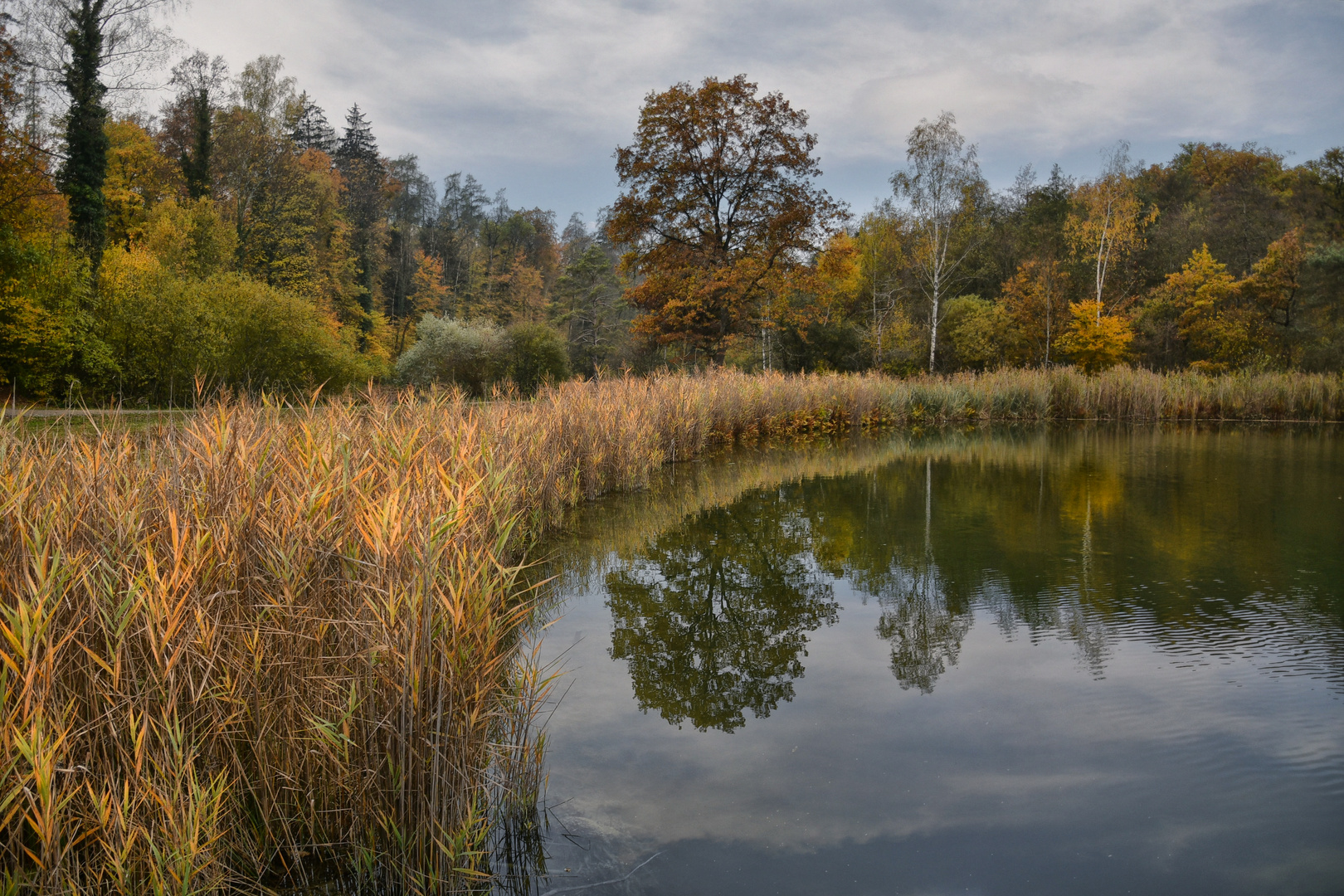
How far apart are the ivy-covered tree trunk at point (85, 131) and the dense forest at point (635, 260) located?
0.05 m

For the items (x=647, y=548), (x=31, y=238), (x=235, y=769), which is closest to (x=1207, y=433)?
(x=647, y=548)

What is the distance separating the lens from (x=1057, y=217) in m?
34.3

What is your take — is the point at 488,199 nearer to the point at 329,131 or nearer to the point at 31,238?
the point at 329,131

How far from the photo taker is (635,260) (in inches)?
826

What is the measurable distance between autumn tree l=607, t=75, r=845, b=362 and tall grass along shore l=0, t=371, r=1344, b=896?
17.6m

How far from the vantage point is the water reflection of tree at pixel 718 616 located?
358 centimetres

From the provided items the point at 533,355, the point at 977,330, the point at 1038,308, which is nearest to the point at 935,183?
the point at 977,330

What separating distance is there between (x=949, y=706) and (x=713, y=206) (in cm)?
1932

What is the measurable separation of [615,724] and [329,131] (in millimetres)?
45825

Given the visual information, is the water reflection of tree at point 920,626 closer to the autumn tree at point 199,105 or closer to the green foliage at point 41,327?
the green foliage at point 41,327

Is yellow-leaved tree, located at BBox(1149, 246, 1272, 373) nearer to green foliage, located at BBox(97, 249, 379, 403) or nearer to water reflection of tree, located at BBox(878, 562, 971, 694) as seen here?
water reflection of tree, located at BBox(878, 562, 971, 694)

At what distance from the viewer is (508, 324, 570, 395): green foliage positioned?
24.4 meters

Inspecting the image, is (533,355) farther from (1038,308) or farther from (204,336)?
(1038,308)

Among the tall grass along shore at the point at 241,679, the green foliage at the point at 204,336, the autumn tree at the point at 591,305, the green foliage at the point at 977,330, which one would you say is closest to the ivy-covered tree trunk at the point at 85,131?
the green foliage at the point at 204,336
